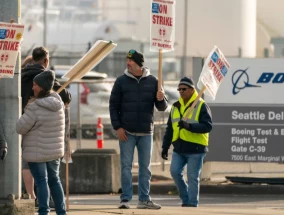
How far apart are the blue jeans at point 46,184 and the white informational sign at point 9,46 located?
3.12 feet

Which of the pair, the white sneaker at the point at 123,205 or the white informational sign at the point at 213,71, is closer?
the white sneaker at the point at 123,205

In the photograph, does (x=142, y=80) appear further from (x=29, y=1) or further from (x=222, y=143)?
(x=29, y=1)

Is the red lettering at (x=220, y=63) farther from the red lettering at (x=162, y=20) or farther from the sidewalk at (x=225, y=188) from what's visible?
the sidewalk at (x=225, y=188)

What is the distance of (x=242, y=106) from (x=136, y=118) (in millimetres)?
5298

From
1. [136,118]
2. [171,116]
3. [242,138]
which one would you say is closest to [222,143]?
[242,138]

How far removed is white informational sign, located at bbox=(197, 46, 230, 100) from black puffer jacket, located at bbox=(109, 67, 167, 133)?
0.61 metres

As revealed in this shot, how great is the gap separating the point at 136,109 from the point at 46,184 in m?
2.10

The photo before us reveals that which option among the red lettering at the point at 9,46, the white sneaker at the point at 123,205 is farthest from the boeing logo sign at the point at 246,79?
the red lettering at the point at 9,46

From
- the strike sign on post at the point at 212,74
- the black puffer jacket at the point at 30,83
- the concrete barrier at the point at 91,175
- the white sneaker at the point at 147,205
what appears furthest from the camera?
the concrete barrier at the point at 91,175

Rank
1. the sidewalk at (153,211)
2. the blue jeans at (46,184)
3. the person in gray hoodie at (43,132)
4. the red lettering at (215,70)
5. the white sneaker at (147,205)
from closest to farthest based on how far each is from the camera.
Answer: the person in gray hoodie at (43,132)
the blue jeans at (46,184)
the sidewalk at (153,211)
the white sneaker at (147,205)
the red lettering at (215,70)

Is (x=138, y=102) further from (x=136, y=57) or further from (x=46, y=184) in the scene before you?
(x=46, y=184)

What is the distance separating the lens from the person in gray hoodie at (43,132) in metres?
10.8

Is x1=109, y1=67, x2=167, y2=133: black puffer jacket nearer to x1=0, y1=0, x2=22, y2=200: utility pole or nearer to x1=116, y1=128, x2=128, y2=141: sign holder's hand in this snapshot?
x1=116, y1=128, x2=128, y2=141: sign holder's hand

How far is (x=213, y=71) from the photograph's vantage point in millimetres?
13297
